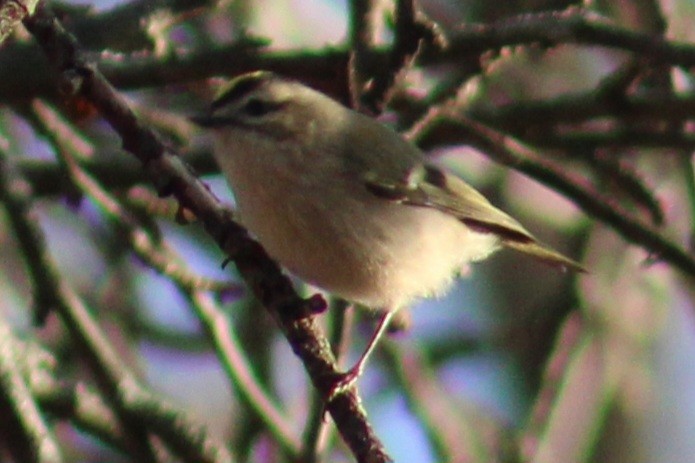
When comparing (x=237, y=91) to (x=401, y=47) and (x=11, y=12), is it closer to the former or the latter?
(x=401, y=47)

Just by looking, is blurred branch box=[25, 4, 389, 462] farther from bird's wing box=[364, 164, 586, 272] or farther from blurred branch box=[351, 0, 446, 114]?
bird's wing box=[364, 164, 586, 272]

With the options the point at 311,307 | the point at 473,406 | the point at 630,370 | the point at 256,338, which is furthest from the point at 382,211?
the point at 630,370

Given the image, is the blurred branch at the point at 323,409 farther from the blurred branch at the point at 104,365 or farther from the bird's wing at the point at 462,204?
the bird's wing at the point at 462,204

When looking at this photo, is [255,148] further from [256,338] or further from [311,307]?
[256,338]

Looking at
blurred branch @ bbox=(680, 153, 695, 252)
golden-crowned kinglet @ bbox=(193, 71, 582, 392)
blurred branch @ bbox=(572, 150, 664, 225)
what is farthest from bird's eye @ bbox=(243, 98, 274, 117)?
blurred branch @ bbox=(680, 153, 695, 252)

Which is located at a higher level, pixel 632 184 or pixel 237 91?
pixel 237 91

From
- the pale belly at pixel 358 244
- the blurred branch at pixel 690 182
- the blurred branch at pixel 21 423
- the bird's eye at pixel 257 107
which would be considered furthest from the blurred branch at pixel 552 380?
the blurred branch at pixel 21 423

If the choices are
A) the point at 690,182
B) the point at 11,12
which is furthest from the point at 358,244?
the point at 11,12
